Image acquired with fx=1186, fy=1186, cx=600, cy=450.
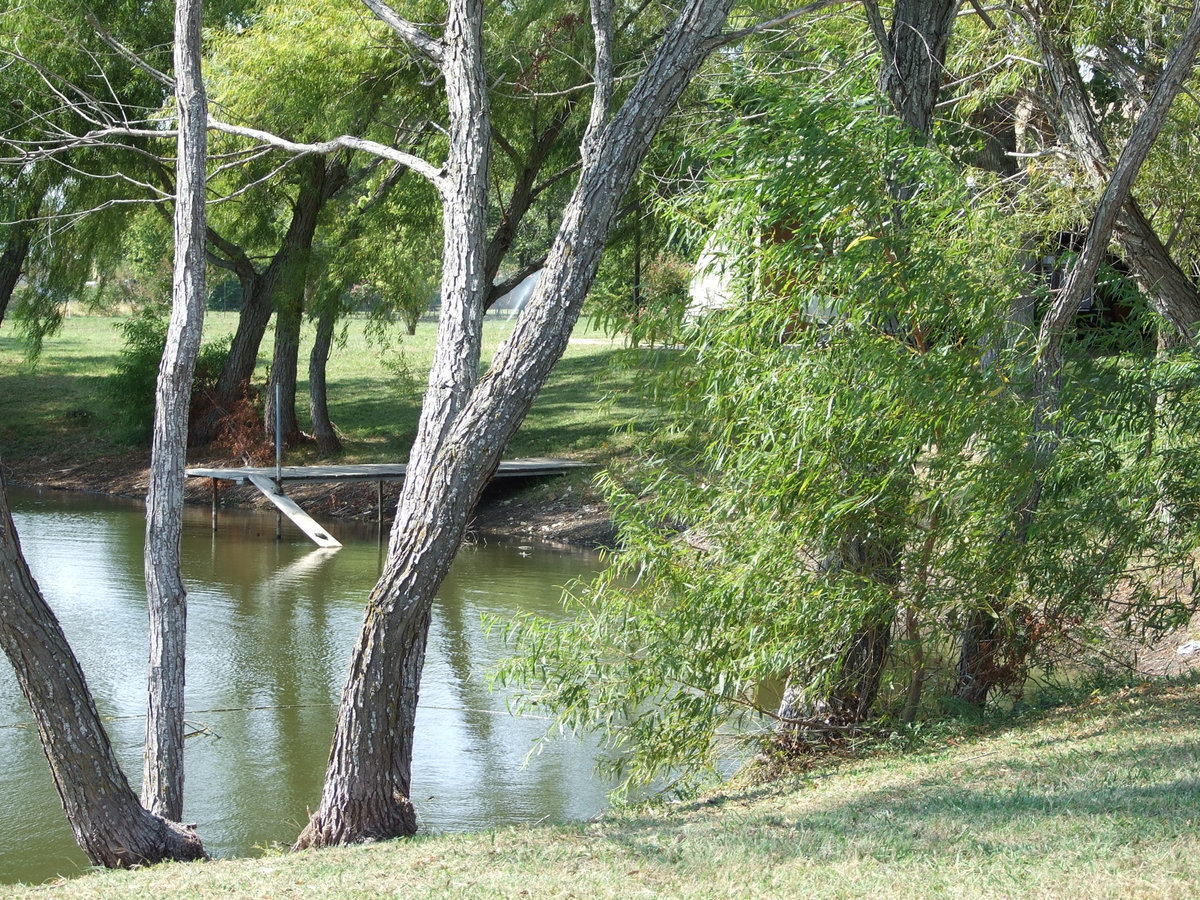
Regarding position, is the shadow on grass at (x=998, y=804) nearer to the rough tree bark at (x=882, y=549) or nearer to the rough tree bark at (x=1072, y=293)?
the rough tree bark at (x=882, y=549)

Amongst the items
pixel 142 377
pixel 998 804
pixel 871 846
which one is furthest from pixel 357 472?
pixel 871 846

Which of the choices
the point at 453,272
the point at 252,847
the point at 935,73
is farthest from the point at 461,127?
the point at 252,847

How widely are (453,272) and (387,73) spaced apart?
880cm

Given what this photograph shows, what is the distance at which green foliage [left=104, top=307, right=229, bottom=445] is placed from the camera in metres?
21.2

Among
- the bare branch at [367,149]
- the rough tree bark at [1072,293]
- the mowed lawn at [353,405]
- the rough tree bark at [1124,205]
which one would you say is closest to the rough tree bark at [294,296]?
the mowed lawn at [353,405]

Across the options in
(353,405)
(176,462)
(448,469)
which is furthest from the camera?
(353,405)

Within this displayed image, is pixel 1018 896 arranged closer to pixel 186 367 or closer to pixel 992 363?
pixel 992 363

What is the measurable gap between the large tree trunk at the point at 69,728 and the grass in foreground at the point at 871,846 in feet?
1.17

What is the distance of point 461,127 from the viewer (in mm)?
6145

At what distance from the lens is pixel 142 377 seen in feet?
69.6

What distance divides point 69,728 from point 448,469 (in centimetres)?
202

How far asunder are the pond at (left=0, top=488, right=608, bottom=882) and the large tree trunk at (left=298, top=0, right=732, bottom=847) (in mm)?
1259

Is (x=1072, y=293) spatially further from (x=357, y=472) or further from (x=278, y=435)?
(x=278, y=435)

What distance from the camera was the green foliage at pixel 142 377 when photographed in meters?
21.2
